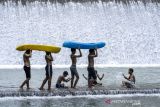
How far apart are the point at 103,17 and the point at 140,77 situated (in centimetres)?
1085

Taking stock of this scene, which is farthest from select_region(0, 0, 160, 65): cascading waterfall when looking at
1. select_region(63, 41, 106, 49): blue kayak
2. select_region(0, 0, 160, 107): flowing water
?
select_region(63, 41, 106, 49): blue kayak

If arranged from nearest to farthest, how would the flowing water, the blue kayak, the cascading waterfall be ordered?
the blue kayak < the flowing water < the cascading waterfall

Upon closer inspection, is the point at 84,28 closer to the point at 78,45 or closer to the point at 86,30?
the point at 86,30

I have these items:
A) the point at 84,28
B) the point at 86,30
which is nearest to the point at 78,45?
the point at 86,30

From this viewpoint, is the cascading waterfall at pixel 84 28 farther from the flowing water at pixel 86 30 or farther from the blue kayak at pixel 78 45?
the blue kayak at pixel 78 45

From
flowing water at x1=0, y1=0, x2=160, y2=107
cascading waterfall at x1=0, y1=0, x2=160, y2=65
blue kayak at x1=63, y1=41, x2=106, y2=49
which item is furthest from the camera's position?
cascading waterfall at x1=0, y1=0, x2=160, y2=65

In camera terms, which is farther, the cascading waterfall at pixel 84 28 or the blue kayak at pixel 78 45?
the cascading waterfall at pixel 84 28

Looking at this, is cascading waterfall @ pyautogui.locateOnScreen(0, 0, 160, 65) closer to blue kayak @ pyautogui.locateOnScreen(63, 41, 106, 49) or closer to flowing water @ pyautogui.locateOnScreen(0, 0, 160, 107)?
flowing water @ pyautogui.locateOnScreen(0, 0, 160, 107)

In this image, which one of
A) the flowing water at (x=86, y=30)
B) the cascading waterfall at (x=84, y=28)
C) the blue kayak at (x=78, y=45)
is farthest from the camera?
the cascading waterfall at (x=84, y=28)

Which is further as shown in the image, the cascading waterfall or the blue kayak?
the cascading waterfall

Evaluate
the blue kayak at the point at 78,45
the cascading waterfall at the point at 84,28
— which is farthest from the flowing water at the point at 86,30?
the blue kayak at the point at 78,45

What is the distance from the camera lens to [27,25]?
33094 millimetres

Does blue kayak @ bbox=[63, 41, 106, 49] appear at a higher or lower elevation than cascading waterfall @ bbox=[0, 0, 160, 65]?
lower

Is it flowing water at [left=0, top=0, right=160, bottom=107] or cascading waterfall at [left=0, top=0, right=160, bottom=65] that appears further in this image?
cascading waterfall at [left=0, top=0, right=160, bottom=65]
